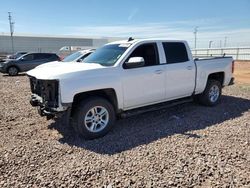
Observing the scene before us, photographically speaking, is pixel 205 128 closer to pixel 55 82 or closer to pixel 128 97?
pixel 128 97

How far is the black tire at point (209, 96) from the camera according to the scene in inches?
300

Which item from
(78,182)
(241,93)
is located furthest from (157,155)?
(241,93)

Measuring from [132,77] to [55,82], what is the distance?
5.33 ft

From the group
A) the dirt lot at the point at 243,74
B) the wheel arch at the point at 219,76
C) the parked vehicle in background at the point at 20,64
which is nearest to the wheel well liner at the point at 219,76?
the wheel arch at the point at 219,76

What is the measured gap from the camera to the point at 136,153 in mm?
4582

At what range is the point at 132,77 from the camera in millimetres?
5680

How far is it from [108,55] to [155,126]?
191 centimetres

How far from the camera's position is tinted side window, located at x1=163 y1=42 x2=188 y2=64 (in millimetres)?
6502

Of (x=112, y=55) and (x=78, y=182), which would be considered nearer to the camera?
(x=78, y=182)

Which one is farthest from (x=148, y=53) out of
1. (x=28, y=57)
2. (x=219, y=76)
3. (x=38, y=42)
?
(x=38, y=42)

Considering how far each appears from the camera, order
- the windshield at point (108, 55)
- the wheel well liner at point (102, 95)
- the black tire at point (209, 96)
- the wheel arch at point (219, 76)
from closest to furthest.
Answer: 1. the wheel well liner at point (102, 95)
2. the windshield at point (108, 55)
3. the black tire at point (209, 96)
4. the wheel arch at point (219, 76)

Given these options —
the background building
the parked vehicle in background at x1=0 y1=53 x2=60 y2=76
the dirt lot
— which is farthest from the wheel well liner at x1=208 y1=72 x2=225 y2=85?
the background building

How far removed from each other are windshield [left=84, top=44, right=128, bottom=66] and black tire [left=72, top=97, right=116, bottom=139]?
90 cm

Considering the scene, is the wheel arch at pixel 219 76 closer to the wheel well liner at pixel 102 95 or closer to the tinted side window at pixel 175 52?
the tinted side window at pixel 175 52
